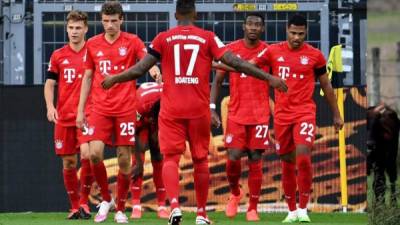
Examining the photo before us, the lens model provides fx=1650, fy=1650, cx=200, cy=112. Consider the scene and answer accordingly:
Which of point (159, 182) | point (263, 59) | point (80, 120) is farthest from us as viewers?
point (159, 182)

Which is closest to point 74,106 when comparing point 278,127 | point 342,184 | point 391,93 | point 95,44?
point 95,44

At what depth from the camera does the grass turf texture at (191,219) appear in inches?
635

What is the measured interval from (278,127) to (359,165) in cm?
230

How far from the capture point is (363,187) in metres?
18.6

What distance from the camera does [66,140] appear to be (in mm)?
17016

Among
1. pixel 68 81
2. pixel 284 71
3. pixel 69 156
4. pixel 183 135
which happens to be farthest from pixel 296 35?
pixel 69 156

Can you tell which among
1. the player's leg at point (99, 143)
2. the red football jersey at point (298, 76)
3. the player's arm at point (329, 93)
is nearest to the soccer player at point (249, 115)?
the red football jersey at point (298, 76)

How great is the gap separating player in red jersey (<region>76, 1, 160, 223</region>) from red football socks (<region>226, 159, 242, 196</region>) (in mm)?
1286

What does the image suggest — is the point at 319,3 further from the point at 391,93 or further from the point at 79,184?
the point at 391,93

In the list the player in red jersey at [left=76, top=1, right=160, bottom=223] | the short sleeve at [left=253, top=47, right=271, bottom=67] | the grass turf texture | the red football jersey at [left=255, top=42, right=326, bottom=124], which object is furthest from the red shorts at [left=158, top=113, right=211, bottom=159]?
the short sleeve at [left=253, top=47, right=271, bottom=67]

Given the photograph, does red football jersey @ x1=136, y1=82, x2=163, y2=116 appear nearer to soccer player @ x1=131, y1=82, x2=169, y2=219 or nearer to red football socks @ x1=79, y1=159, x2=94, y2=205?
soccer player @ x1=131, y1=82, x2=169, y2=219

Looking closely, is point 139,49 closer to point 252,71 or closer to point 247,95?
point 247,95

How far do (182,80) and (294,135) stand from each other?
2208mm

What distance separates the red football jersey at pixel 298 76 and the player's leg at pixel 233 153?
0.71m
